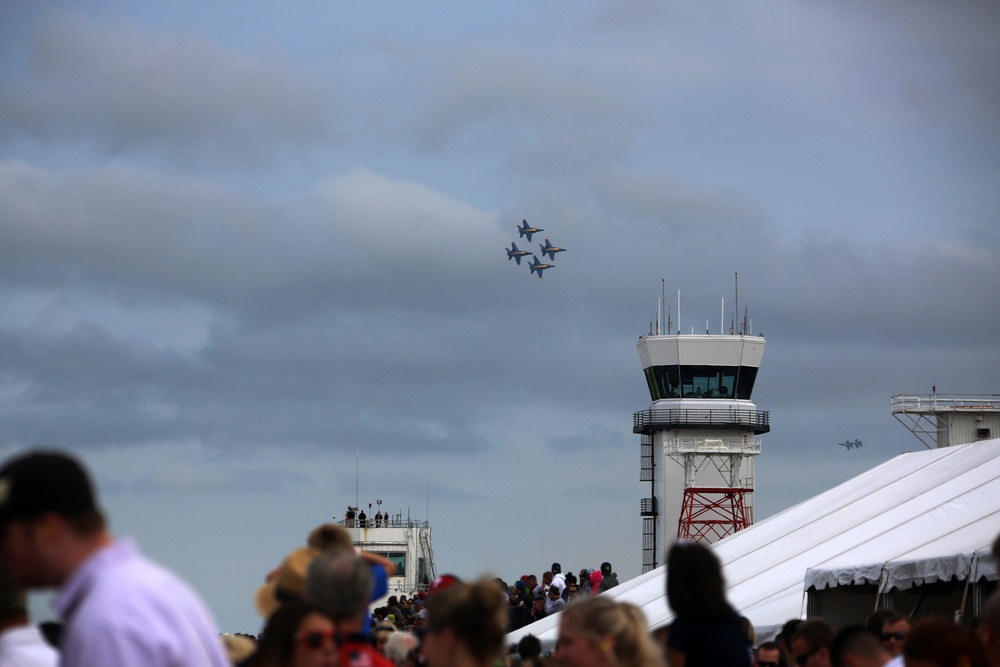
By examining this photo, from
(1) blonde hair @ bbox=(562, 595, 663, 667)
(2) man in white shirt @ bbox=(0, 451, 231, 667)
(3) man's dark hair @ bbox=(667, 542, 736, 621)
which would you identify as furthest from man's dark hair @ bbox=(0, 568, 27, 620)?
(3) man's dark hair @ bbox=(667, 542, 736, 621)

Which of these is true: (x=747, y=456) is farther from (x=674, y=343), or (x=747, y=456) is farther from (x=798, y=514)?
(x=798, y=514)

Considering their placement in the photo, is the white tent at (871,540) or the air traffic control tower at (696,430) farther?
the air traffic control tower at (696,430)

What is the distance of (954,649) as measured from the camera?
518 cm

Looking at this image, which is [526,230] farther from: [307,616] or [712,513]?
[307,616]

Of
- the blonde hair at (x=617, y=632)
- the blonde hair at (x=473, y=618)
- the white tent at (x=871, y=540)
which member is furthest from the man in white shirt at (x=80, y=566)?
the white tent at (x=871, y=540)

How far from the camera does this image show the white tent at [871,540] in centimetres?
1548

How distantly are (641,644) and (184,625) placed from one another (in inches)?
93.4

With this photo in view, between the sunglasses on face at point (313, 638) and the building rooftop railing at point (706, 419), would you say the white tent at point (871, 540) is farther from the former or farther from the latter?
the building rooftop railing at point (706, 419)

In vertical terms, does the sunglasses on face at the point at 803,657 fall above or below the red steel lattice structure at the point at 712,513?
below

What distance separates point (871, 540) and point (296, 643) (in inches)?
571

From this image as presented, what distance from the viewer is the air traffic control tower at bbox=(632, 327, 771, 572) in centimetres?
7825

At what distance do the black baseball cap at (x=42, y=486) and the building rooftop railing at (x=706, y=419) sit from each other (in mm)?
77105

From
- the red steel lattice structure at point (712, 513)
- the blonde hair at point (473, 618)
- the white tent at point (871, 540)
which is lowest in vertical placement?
the blonde hair at point (473, 618)

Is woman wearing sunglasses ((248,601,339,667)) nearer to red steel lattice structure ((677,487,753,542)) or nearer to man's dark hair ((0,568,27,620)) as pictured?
man's dark hair ((0,568,27,620))
